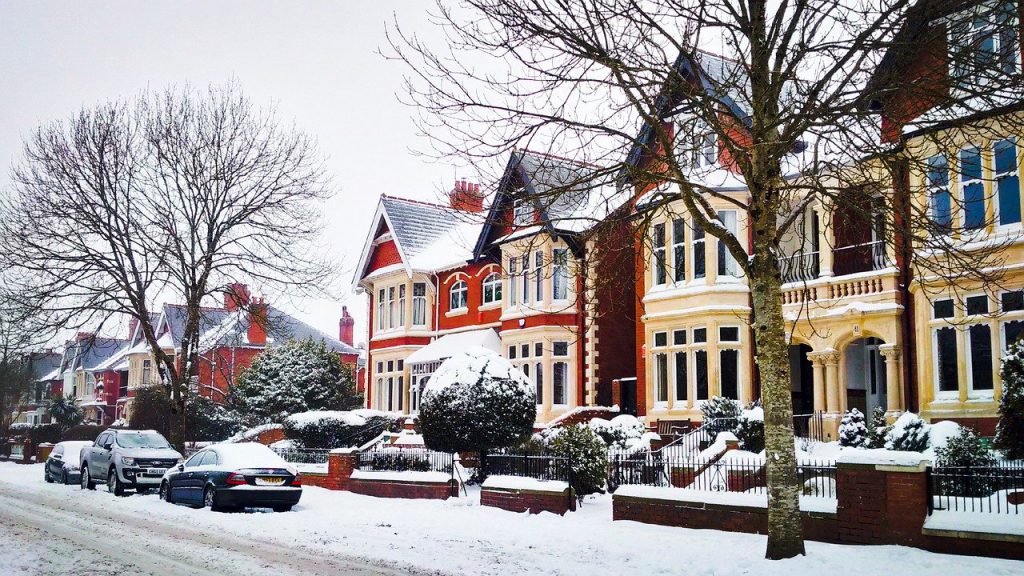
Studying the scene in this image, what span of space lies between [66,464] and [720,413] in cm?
1866

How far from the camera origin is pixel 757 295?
Result: 11477mm

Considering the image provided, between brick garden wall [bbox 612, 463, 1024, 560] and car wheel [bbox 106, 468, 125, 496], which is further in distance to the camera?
car wheel [bbox 106, 468, 125, 496]

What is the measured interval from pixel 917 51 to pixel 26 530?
579 inches

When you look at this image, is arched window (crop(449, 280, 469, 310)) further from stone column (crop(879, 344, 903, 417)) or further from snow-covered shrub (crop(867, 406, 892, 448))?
snow-covered shrub (crop(867, 406, 892, 448))

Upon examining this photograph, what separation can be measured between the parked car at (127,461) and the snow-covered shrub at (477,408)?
634cm

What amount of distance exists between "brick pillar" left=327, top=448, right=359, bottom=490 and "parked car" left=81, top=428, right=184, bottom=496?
376 cm

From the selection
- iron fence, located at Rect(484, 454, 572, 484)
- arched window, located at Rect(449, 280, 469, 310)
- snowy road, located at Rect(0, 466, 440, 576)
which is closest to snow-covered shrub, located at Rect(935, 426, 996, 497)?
iron fence, located at Rect(484, 454, 572, 484)

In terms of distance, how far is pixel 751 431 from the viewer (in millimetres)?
20484

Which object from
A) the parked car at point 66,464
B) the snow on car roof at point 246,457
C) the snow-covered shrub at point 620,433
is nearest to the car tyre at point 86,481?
the parked car at point 66,464

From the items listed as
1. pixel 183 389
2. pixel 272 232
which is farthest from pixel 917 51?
pixel 183 389

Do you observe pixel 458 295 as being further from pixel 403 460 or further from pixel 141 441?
pixel 403 460

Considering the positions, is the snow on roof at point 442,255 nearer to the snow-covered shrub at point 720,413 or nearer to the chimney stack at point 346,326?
the snow-covered shrub at point 720,413

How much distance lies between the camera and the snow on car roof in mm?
18312

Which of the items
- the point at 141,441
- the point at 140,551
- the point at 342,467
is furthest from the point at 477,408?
the point at 141,441
